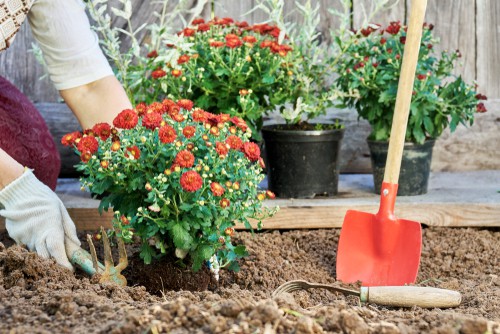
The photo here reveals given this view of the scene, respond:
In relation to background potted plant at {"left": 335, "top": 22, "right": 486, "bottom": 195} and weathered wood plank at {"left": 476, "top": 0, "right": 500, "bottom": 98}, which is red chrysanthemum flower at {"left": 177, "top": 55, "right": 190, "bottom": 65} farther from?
weathered wood plank at {"left": 476, "top": 0, "right": 500, "bottom": 98}

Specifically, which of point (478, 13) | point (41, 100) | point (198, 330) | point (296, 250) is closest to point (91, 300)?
point (198, 330)

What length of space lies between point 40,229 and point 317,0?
1770 millimetres

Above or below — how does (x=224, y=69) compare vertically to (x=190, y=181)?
above

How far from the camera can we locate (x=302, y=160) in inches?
112

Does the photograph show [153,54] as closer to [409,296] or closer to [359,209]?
[359,209]

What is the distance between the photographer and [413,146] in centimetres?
285


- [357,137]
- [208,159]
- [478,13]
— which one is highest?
[478,13]

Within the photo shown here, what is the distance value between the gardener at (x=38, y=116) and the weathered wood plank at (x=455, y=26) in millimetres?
1574

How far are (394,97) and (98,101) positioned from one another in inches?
41.4

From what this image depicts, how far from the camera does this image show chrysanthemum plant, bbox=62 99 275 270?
196 cm

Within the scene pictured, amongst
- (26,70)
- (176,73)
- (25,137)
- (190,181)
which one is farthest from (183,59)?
(26,70)

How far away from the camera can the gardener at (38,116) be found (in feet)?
7.11

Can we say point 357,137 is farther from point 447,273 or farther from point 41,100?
point 41,100

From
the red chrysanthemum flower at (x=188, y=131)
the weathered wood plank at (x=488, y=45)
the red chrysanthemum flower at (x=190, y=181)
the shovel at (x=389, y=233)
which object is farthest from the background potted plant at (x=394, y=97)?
the red chrysanthemum flower at (x=190, y=181)
